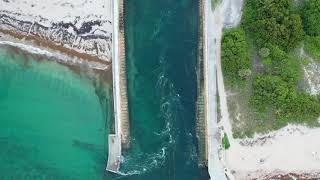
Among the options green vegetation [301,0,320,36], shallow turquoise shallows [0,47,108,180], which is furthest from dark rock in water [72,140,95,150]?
green vegetation [301,0,320,36]

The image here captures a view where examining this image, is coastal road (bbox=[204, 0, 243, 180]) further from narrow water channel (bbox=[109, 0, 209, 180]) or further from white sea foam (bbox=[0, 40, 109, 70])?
white sea foam (bbox=[0, 40, 109, 70])

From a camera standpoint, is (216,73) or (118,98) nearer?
(216,73)

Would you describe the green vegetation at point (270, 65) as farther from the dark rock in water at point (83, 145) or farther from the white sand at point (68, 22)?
the dark rock in water at point (83, 145)

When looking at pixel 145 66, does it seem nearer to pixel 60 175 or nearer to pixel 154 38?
pixel 154 38

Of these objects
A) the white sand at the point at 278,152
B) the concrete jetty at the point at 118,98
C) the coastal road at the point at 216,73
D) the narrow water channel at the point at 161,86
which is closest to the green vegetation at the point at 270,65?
the coastal road at the point at 216,73

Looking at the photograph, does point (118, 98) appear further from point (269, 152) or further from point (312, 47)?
point (312, 47)

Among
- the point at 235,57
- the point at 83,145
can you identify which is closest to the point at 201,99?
the point at 235,57
